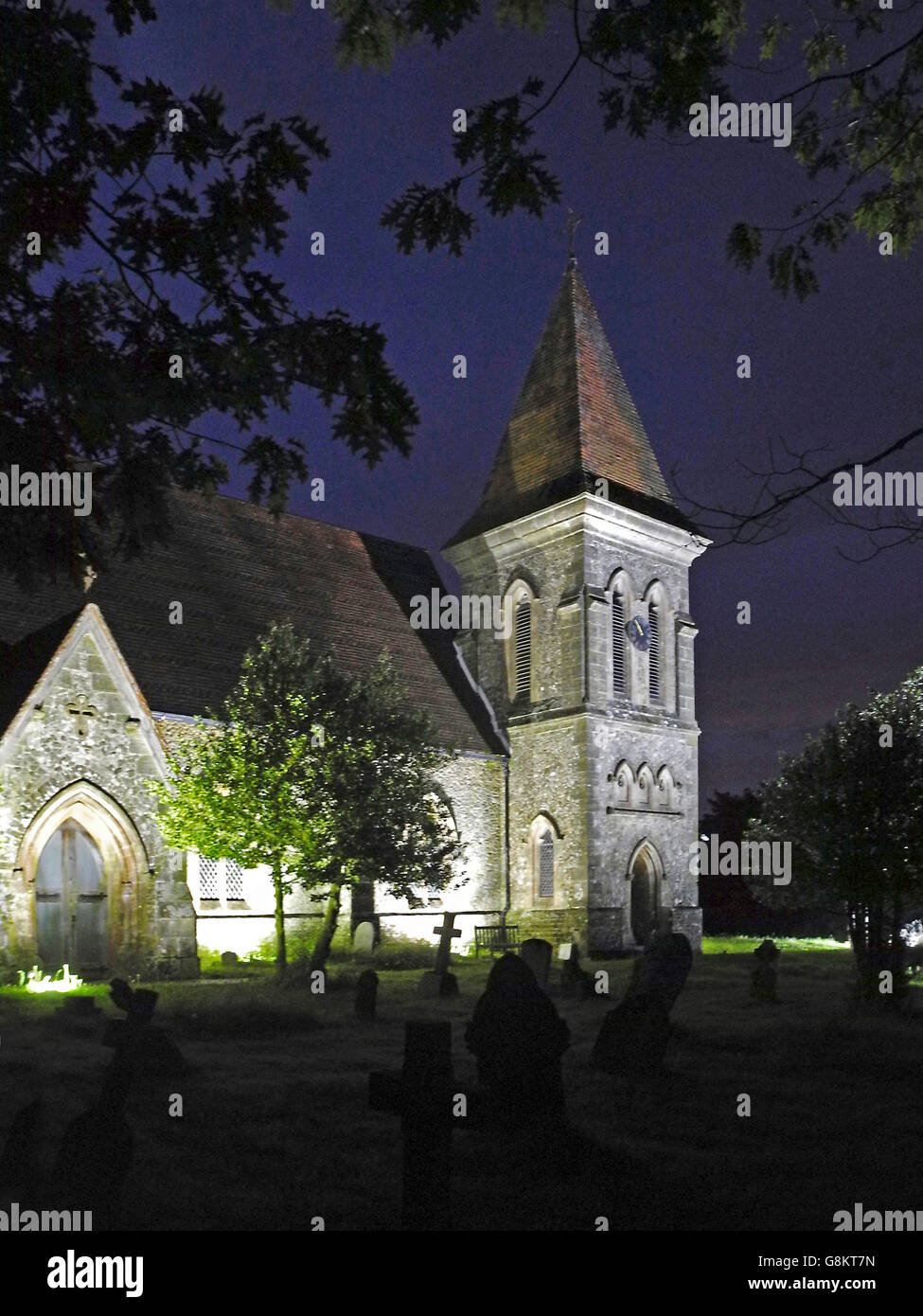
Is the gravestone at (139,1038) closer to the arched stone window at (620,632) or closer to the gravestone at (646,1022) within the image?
the gravestone at (646,1022)

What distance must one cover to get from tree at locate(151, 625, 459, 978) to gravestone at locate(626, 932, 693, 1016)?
1075 centimetres

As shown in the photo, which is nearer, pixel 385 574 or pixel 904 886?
pixel 904 886

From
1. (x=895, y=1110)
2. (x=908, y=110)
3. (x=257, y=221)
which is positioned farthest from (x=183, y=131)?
(x=895, y=1110)

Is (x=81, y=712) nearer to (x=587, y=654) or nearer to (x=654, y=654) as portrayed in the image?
(x=587, y=654)

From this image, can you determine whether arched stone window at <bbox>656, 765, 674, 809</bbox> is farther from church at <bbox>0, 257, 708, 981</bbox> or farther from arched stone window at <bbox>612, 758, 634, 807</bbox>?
arched stone window at <bbox>612, 758, 634, 807</bbox>

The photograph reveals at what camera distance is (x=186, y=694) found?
26.7m

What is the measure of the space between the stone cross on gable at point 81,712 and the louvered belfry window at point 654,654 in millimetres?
18844

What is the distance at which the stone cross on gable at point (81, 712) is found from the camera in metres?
21.3

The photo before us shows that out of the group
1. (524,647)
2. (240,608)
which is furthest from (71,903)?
(524,647)

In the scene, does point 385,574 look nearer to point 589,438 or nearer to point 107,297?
point 589,438

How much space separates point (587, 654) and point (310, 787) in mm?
12008

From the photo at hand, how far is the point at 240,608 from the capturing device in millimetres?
30266

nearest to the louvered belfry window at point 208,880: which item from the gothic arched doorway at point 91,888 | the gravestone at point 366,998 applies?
the gothic arched doorway at point 91,888

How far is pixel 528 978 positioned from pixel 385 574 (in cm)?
2826
